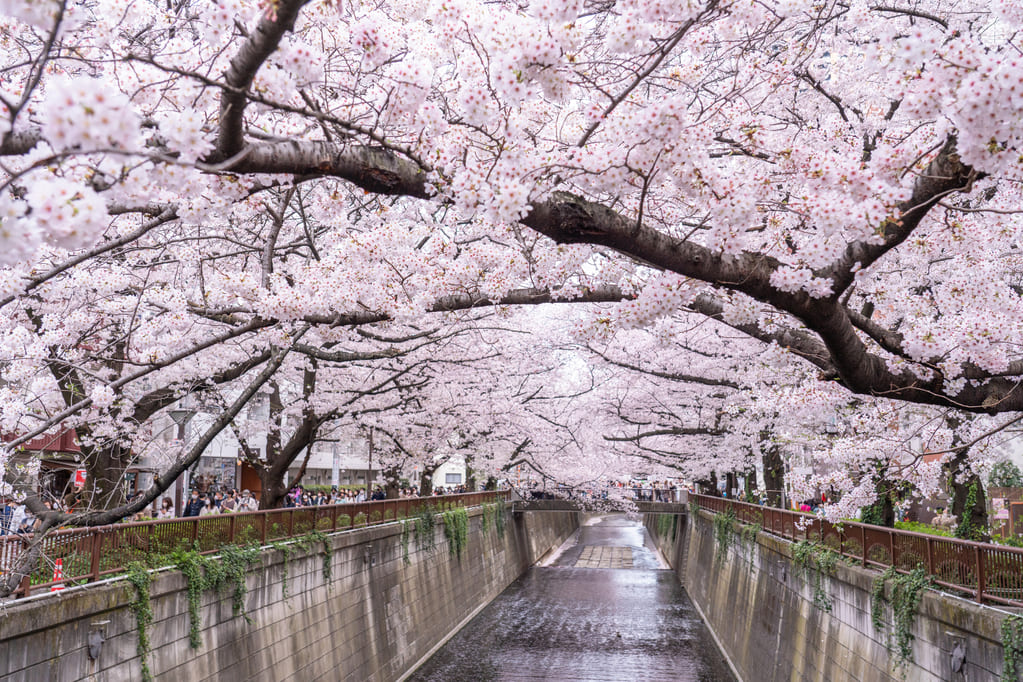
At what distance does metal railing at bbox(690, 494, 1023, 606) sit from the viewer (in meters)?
7.45

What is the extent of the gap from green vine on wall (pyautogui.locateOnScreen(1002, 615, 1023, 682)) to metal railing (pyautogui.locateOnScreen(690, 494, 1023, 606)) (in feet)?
1.39

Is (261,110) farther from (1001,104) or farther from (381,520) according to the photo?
(381,520)

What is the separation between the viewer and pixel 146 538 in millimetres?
9703

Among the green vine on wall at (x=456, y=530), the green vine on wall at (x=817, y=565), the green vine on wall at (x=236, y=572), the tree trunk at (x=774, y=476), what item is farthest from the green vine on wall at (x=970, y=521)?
the green vine on wall at (x=456, y=530)

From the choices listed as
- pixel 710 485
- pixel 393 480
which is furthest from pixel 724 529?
pixel 710 485

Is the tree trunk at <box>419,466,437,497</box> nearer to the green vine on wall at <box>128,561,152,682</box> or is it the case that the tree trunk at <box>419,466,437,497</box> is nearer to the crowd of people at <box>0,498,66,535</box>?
the crowd of people at <box>0,498,66,535</box>

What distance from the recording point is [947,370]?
25.9ft

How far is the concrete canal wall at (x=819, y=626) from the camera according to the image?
7805 mm

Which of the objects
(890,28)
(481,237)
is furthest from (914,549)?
(481,237)

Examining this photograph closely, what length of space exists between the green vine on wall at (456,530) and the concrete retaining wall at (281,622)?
467 mm

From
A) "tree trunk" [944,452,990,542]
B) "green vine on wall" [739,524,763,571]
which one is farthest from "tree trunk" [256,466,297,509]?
"tree trunk" [944,452,990,542]

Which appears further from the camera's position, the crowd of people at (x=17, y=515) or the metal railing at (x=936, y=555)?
the crowd of people at (x=17, y=515)

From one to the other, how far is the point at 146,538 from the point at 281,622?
4.18m

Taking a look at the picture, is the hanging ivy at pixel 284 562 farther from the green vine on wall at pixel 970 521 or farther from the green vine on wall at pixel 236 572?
the green vine on wall at pixel 970 521
